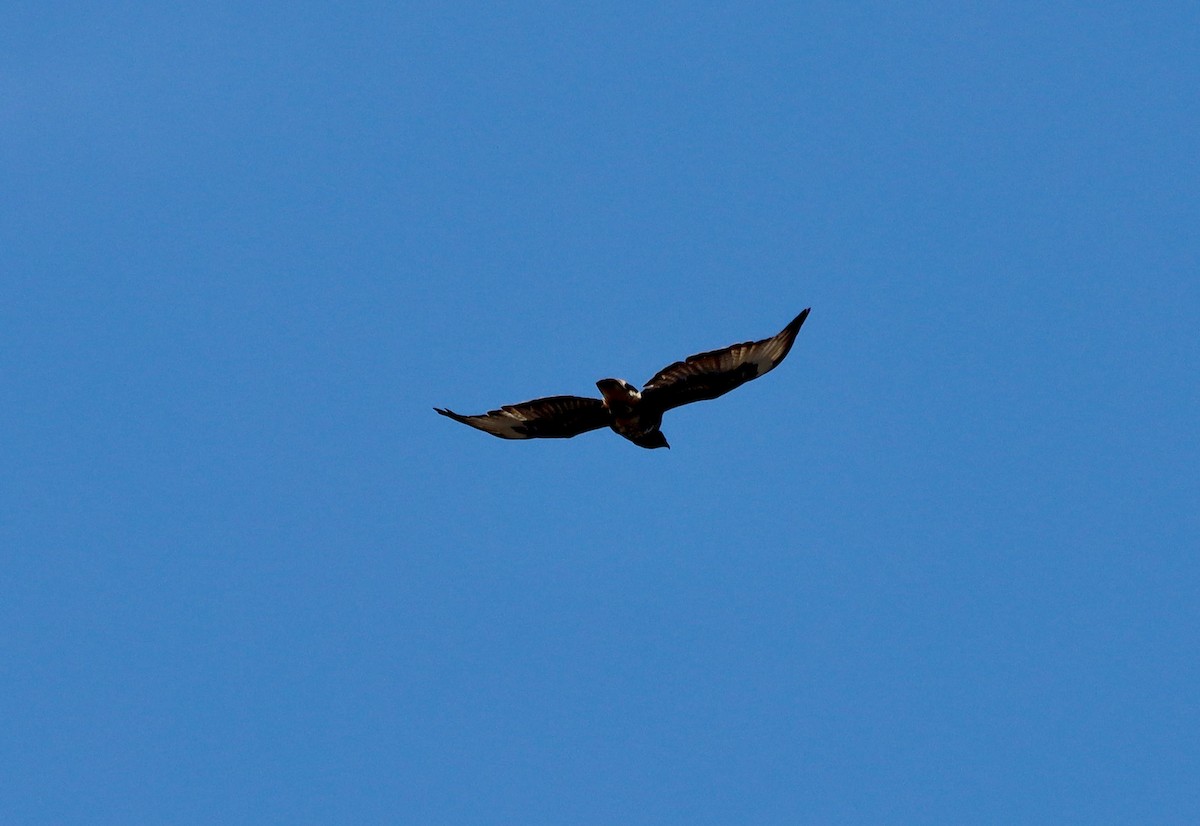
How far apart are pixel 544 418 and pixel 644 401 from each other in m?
1.99

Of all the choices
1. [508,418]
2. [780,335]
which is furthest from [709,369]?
[508,418]

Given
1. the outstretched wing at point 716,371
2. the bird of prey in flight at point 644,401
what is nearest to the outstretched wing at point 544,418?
the bird of prey in flight at point 644,401

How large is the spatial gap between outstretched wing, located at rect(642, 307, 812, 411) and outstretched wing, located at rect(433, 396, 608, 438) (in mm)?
1218

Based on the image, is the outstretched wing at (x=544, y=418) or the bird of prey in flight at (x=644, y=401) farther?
the outstretched wing at (x=544, y=418)

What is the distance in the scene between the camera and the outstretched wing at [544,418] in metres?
25.7

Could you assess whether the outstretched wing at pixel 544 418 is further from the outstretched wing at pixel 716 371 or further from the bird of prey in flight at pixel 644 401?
the outstretched wing at pixel 716 371

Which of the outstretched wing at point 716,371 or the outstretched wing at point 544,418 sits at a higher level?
the outstretched wing at point 544,418

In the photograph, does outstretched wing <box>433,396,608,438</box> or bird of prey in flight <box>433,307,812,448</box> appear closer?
bird of prey in flight <box>433,307,812,448</box>

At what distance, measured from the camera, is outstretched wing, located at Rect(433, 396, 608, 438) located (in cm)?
2570

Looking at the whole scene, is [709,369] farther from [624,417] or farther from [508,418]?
[508,418]

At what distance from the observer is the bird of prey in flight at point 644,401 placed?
24.1 meters

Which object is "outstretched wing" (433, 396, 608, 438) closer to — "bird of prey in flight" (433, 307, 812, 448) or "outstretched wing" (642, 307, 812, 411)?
"bird of prey in flight" (433, 307, 812, 448)

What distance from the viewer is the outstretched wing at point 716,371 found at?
78.4ft

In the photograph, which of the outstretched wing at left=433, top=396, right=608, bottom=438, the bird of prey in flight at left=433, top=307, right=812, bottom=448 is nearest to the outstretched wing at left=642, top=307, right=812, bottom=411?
the bird of prey in flight at left=433, top=307, right=812, bottom=448
